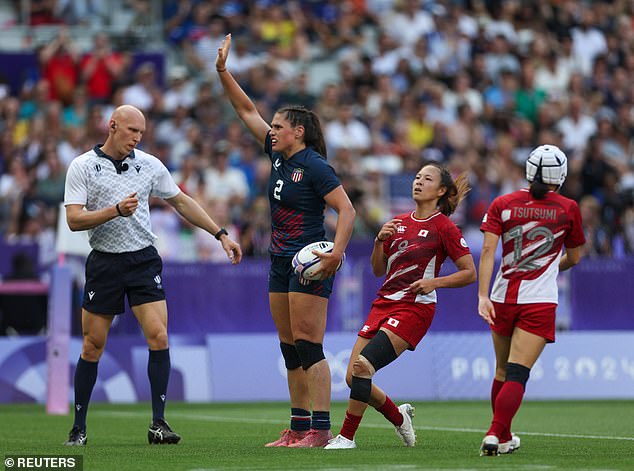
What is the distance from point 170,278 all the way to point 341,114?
640 centimetres

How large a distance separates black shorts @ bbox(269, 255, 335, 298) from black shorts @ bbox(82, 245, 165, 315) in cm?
93

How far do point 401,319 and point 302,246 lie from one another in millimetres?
907

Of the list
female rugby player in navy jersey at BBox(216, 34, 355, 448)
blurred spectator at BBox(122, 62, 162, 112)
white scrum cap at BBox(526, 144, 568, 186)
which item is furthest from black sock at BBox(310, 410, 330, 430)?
blurred spectator at BBox(122, 62, 162, 112)

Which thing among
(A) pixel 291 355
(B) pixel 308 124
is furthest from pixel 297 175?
(A) pixel 291 355

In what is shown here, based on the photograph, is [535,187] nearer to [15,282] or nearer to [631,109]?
[15,282]

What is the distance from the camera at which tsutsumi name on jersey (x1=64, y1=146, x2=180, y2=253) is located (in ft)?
33.9

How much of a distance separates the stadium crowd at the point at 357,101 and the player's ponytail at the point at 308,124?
871 cm

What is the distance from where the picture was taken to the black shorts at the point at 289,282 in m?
10.0

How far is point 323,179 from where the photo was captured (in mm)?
10047

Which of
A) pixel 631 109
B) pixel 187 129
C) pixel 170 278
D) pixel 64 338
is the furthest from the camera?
pixel 631 109

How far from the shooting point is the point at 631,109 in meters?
25.9

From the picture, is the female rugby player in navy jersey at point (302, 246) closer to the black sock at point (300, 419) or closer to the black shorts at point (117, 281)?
the black sock at point (300, 419)

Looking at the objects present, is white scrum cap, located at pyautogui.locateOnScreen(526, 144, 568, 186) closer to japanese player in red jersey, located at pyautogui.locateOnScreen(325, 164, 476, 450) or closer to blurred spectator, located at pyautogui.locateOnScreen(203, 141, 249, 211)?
japanese player in red jersey, located at pyautogui.locateOnScreen(325, 164, 476, 450)

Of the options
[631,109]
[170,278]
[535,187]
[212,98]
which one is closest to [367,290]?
[170,278]
